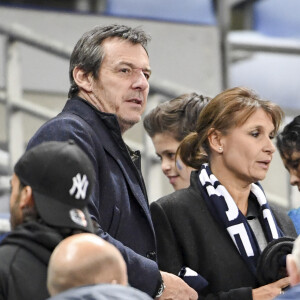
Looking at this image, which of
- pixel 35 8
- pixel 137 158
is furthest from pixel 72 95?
pixel 35 8

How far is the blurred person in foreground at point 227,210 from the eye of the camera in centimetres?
434

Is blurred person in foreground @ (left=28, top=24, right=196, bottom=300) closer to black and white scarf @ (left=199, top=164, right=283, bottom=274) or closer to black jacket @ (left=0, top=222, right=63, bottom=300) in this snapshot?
black and white scarf @ (left=199, top=164, right=283, bottom=274)

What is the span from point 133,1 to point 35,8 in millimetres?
795

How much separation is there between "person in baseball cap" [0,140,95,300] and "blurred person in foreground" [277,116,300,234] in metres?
1.52

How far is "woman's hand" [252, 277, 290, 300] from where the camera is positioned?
13.8 ft

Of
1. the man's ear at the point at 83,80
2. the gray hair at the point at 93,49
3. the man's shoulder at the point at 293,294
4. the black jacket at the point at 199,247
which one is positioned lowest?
the black jacket at the point at 199,247

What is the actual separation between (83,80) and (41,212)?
3.43 ft

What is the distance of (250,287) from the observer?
427 centimetres

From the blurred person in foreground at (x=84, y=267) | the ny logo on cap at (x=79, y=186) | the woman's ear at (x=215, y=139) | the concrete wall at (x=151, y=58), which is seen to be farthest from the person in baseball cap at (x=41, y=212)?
the concrete wall at (x=151, y=58)

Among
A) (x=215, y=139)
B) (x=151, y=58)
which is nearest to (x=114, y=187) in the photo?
(x=215, y=139)

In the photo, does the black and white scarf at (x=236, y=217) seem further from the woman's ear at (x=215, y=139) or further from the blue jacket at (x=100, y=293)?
the blue jacket at (x=100, y=293)

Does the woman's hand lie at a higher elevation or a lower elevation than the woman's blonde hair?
lower

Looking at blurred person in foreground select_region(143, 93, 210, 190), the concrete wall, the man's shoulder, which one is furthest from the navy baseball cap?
the concrete wall

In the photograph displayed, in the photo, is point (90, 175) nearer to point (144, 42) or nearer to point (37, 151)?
point (37, 151)
